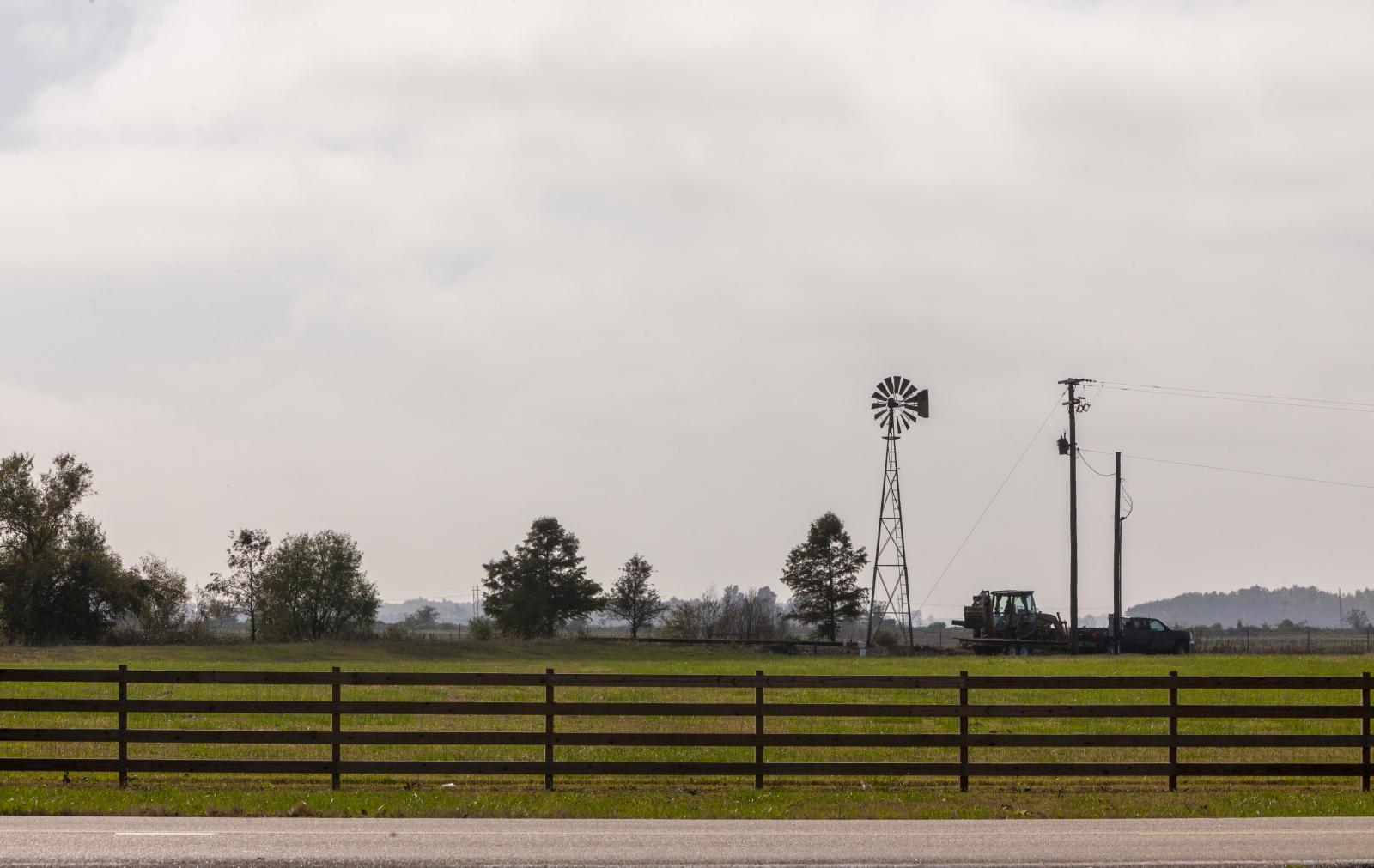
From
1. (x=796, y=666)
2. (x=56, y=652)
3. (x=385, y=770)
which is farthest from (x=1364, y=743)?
(x=56, y=652)

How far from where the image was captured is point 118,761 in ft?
54.6

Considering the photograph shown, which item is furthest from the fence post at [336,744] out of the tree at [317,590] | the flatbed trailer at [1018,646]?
the tree at [317,590]

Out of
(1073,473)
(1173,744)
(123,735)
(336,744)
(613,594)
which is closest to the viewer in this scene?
(123,735)

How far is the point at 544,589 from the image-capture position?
93.6 metres

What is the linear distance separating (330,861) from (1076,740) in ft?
31.4

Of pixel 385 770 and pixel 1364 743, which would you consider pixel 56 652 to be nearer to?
pixel 385 770

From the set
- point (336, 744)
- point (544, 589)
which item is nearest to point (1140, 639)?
point (544, 589)

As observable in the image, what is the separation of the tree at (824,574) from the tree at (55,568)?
43693mm

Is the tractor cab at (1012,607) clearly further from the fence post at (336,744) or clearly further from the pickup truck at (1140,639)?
the fence post at (336,744)

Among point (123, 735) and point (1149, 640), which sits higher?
point (123, 735)

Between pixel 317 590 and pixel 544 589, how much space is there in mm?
14943

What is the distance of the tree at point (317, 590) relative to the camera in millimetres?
87625

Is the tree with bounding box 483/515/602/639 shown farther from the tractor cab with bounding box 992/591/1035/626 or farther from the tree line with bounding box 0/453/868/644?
the tractor cab with bounding box 992/591/1035/626

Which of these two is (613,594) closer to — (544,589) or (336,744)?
(544,589)
